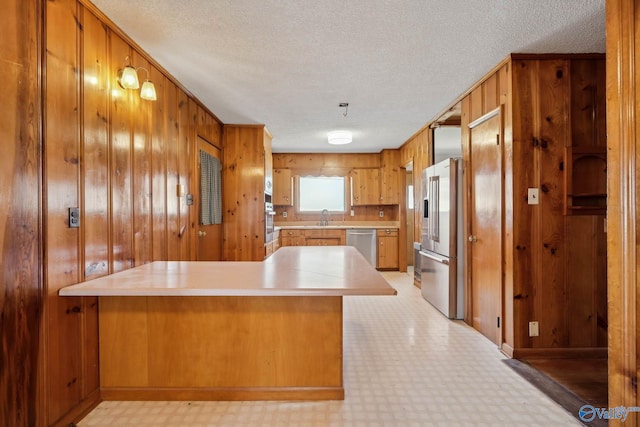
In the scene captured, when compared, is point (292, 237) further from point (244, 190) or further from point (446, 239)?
point (446, 239)

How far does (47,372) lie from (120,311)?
422mm

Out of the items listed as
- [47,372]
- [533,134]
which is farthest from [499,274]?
[47,372]

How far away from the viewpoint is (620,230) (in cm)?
116

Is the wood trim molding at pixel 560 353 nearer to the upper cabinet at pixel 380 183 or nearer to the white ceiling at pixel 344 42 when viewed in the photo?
the white ceiling at pixel 344 42

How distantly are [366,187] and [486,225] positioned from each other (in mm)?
3477

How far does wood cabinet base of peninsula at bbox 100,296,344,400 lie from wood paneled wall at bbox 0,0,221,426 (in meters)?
0.16

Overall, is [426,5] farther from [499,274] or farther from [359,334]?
[359,334]

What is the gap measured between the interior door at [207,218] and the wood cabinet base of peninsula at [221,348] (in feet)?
4.91

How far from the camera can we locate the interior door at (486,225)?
2594mm

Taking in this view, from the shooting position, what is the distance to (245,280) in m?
1.65

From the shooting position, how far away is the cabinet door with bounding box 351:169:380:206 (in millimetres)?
6156

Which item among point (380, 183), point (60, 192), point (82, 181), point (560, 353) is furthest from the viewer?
point (380, 183)

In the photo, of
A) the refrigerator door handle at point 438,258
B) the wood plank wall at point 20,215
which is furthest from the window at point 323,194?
the wood plank wall at point 20,215

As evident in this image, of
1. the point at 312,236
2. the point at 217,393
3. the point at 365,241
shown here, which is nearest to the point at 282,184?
the point at 312,236
